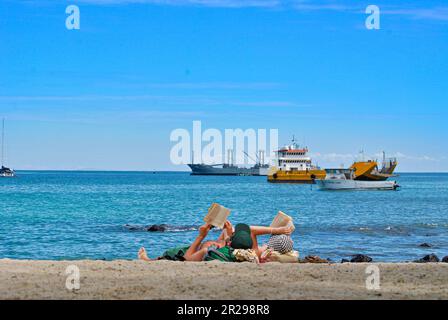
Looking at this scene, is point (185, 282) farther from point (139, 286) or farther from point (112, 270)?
point (112, 270)

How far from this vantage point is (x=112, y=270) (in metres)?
11.1

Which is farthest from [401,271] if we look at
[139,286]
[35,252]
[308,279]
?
[35,252]

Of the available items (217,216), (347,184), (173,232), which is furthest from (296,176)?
(217,216)

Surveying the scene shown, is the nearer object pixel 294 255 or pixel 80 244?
pixel 294 255

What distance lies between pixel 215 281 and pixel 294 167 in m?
112

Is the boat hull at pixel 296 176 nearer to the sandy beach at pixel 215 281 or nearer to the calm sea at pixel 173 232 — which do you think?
the calm sea at pixel 173 232

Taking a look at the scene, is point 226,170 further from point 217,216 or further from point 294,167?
point 217,216

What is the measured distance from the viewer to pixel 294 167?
4759 inches

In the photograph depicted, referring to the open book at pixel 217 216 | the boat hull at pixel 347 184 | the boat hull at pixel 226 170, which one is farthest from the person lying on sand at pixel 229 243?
the boat hull at pixel 226 170

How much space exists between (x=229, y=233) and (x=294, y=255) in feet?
4.35

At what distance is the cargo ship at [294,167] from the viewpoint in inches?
4603

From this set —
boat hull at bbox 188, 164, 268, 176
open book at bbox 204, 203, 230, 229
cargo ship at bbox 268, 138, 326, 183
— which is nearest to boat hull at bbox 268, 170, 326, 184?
cargo ship at bbox 268, 138, 326, 183

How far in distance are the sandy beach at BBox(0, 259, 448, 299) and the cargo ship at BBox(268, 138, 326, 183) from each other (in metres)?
105
